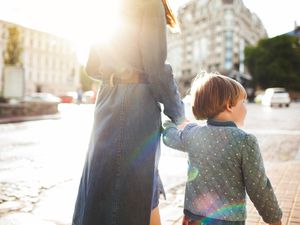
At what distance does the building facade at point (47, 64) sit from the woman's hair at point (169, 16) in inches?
2826

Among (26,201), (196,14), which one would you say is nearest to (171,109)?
(26,201)

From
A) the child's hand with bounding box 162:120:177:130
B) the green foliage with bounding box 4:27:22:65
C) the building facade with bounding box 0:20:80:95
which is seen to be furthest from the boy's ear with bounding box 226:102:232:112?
the building facade with bounding box 0:20:80:95

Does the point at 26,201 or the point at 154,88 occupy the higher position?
the point at 154,88

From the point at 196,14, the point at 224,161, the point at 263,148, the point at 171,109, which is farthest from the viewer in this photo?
the point at 196,14

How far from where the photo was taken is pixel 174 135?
87.4 inches

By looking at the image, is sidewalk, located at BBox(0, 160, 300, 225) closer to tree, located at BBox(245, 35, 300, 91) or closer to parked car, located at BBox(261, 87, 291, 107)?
parked car, located at BBox(261, 87, 291, 107)

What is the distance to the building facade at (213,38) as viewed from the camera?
89.3m

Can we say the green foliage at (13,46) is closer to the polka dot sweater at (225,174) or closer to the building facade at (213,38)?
the polka dot sweater at (225,174)

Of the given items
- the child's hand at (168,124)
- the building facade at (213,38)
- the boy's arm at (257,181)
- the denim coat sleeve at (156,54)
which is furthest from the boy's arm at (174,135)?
the building facade at (213,38)

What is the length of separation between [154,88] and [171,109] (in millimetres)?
154

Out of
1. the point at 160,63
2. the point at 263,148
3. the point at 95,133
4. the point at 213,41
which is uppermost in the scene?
the point at 213,41

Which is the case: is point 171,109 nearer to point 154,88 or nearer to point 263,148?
point 154,88

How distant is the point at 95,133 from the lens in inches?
88.7

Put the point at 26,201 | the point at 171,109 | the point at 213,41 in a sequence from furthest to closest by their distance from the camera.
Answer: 1. the point at 213,41
2. the point at 26,201
3. the point at 171,109
